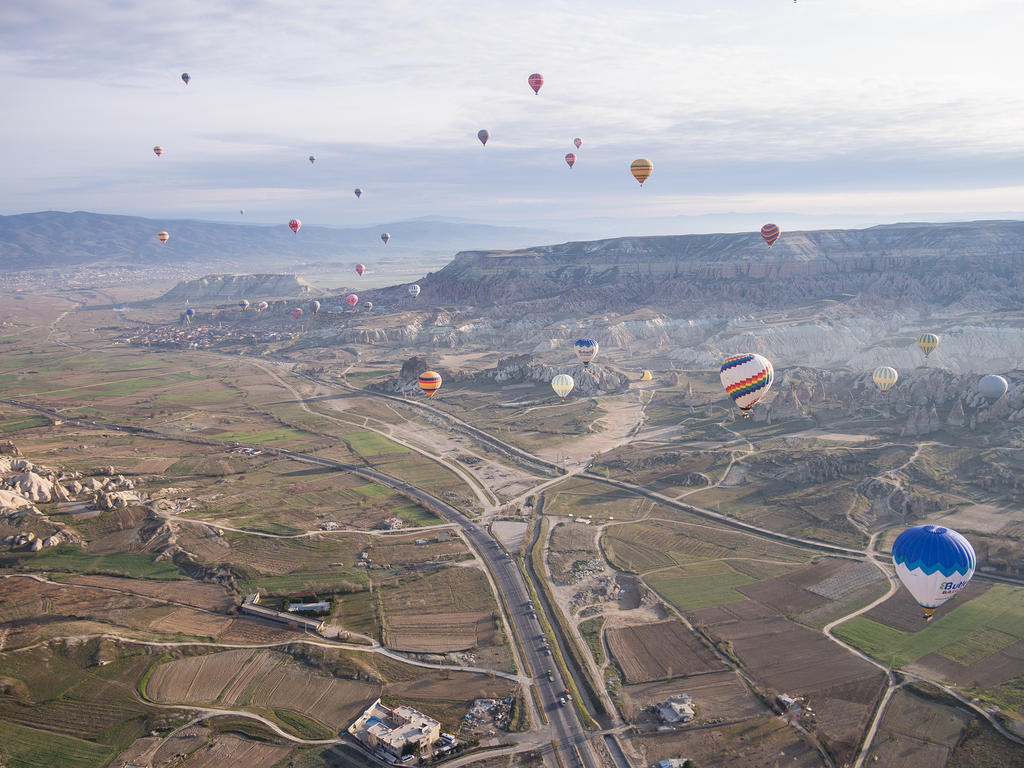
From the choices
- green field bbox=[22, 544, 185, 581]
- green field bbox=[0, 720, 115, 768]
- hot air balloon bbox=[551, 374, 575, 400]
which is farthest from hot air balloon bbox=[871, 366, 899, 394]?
green field bbox=[0, 720, 115, 768]

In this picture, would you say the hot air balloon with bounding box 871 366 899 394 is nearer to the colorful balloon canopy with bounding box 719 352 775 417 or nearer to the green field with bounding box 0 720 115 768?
the colorful balloon canopy with bounding box 719 352 775 417

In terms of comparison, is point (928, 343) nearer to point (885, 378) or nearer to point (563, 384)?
point (885, 378)

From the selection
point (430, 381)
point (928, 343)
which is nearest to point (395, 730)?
point (430, 381)

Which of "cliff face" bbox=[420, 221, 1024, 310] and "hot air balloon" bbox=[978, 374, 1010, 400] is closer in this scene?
"hot air balloon" bbox=[978, 374, 1010, 400]

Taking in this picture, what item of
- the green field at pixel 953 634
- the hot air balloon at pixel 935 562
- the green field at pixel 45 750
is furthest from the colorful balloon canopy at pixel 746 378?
the green field at pixel 45 750

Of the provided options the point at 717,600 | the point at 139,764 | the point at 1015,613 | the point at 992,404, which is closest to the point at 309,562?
the point at 139,764

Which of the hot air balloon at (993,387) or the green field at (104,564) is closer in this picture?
the green field at (104,564)

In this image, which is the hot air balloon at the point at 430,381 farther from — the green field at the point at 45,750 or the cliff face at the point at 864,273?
the cliff face at the point at 864,273
